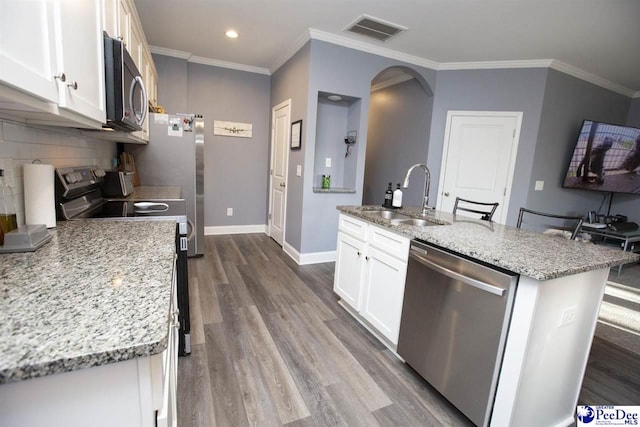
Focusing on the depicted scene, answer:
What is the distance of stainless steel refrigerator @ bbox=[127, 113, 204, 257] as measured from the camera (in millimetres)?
3244

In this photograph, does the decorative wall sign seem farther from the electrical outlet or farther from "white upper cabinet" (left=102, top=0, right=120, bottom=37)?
the electrical outlet

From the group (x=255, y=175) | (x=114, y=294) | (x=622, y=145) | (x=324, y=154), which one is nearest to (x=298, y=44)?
(x=324, y=154)

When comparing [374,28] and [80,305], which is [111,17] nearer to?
[80,305]

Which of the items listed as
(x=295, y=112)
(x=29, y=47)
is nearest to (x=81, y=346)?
(x=29, y=47)

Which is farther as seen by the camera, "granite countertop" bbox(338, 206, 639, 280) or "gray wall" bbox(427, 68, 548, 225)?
"gray wall" bbox(427, 68, 548, 225)

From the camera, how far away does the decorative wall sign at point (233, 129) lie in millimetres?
4457

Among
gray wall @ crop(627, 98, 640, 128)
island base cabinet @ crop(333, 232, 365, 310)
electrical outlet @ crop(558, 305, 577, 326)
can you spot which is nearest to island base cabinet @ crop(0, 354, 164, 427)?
electrical outlet @ crop(558, 305, 577, 326)

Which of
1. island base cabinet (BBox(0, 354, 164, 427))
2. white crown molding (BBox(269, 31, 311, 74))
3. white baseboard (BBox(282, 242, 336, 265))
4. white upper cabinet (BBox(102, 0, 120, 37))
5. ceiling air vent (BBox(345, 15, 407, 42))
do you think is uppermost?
ceiling air vent (BBox(345, 15, 407, 42))

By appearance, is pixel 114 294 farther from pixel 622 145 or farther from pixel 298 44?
pixel 622 145

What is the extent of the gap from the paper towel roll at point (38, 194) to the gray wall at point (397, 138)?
3.84 m

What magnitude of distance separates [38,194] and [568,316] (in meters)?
2.42

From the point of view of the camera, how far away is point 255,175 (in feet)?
15.8

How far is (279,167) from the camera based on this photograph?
4.28 m

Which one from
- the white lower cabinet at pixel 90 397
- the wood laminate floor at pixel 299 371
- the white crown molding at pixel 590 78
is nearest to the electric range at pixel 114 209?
the wood laminate floor at pixel 299 371
